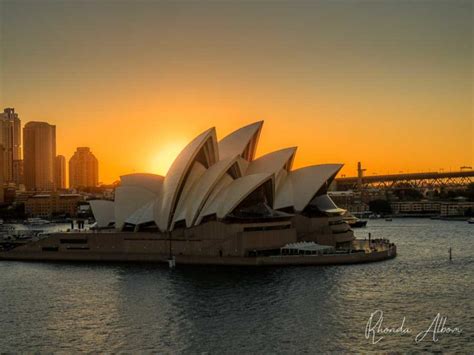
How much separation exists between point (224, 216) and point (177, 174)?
13.3ft

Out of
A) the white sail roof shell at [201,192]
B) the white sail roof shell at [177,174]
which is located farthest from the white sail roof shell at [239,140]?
the white sail roof shell at [201,192]

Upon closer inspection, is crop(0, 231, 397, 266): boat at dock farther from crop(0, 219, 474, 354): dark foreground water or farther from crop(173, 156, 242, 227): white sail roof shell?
crop(0, 219, 474, 354): dark foreground water

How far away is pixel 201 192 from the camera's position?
38.4m

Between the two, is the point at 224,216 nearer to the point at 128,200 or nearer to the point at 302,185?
the point at 302,185

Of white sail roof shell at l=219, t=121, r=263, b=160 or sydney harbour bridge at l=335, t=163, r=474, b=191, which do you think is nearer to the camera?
white sail roof shell at l=219, t=121, r=263, b=160

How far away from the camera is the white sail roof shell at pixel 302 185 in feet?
137

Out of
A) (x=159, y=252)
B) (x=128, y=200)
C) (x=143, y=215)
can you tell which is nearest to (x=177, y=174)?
(x=143, y=215)

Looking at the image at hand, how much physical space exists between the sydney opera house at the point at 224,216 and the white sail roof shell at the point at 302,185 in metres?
0.07

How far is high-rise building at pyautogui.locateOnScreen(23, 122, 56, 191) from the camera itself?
189375 millimetres

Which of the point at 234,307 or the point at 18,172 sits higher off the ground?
the point at 18,172

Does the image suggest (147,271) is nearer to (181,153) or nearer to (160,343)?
(181,153)

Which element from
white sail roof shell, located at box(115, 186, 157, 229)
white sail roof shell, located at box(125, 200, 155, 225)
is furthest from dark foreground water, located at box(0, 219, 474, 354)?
white sail roof shell, located at box(115, 186, 157, 229)

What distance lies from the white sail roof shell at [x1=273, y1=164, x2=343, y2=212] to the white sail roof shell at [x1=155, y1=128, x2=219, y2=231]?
5.72 metres

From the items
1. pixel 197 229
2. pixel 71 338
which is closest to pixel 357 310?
pixel 71 338
